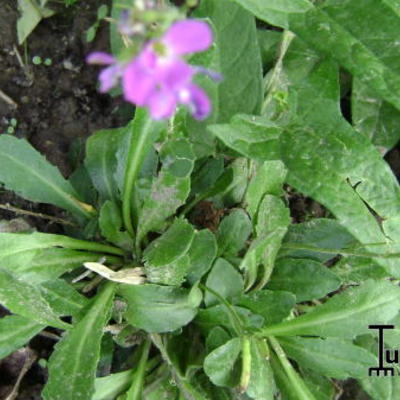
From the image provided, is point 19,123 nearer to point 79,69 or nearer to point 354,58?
point 79,69

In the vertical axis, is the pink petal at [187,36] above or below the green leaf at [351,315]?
above

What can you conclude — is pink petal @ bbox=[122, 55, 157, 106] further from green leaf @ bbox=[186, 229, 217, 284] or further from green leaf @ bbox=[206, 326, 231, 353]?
green leaf @ bbox=[206, 326, 231, 353]

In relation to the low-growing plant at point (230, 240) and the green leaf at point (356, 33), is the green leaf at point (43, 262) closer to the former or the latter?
the low-growing plant at point (230, 240)

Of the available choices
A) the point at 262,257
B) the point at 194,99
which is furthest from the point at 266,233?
the point at 194,99

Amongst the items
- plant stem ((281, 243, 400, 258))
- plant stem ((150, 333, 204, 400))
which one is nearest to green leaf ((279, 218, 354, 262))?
plant stem ((281, 243, 400, 258))

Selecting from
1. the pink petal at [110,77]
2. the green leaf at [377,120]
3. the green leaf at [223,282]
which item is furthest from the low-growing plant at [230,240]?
the pink petal at [110,77]

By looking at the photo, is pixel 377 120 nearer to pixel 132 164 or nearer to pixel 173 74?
pixel 132 164
